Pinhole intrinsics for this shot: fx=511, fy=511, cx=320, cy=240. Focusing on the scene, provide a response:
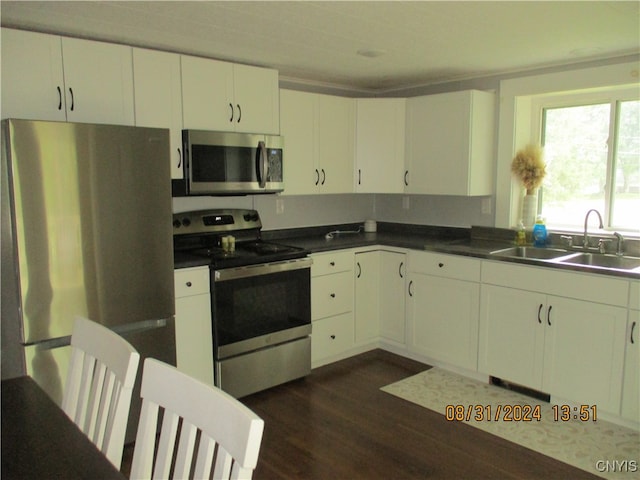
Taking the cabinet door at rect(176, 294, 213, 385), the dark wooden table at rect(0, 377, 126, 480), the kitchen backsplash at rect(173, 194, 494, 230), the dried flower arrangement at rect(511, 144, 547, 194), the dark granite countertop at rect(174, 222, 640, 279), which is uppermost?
the dried flower arrangement at rect(511, 144, 547, 194)

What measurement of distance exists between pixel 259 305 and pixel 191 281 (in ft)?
1.67

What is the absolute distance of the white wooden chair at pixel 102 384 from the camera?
136 centimetres

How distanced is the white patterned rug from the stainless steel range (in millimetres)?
740

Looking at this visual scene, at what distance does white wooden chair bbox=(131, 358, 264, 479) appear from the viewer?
3.12 ft

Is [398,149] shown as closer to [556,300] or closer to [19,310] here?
[556,300]

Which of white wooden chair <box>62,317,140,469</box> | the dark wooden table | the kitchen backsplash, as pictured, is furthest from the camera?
the kitchen backsplash

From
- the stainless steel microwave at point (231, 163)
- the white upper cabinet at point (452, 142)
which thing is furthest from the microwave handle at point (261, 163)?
the white upper cabinet at point (452, 142)

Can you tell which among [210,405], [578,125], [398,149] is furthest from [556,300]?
[210,405]

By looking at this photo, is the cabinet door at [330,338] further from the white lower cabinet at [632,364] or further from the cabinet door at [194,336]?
the white lower cabinet at [632,364]

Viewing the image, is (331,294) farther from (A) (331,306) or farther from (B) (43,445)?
(B) (43,445)

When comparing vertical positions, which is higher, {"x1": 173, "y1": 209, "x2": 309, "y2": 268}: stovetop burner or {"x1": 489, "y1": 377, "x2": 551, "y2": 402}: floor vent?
{"x1": 173, "y1": 209, "x2": 309, "y2": 268}: stovetop burner

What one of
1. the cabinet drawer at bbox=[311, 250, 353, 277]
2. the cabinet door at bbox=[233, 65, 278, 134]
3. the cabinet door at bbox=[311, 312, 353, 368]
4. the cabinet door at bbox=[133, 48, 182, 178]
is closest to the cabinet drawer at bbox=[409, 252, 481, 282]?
the cabinet drawer at bbox=[311, 250, 353, 277]

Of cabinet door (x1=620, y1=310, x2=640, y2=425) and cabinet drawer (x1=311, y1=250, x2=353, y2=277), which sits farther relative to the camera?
cabinet drawer (x1=311, y1=250, x2=353, y2=277)

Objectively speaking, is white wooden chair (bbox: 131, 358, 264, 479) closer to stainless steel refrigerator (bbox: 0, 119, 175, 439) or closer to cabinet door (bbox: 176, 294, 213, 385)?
stainless steel refrigerator (bbox: 0, 119, 175, 439)
